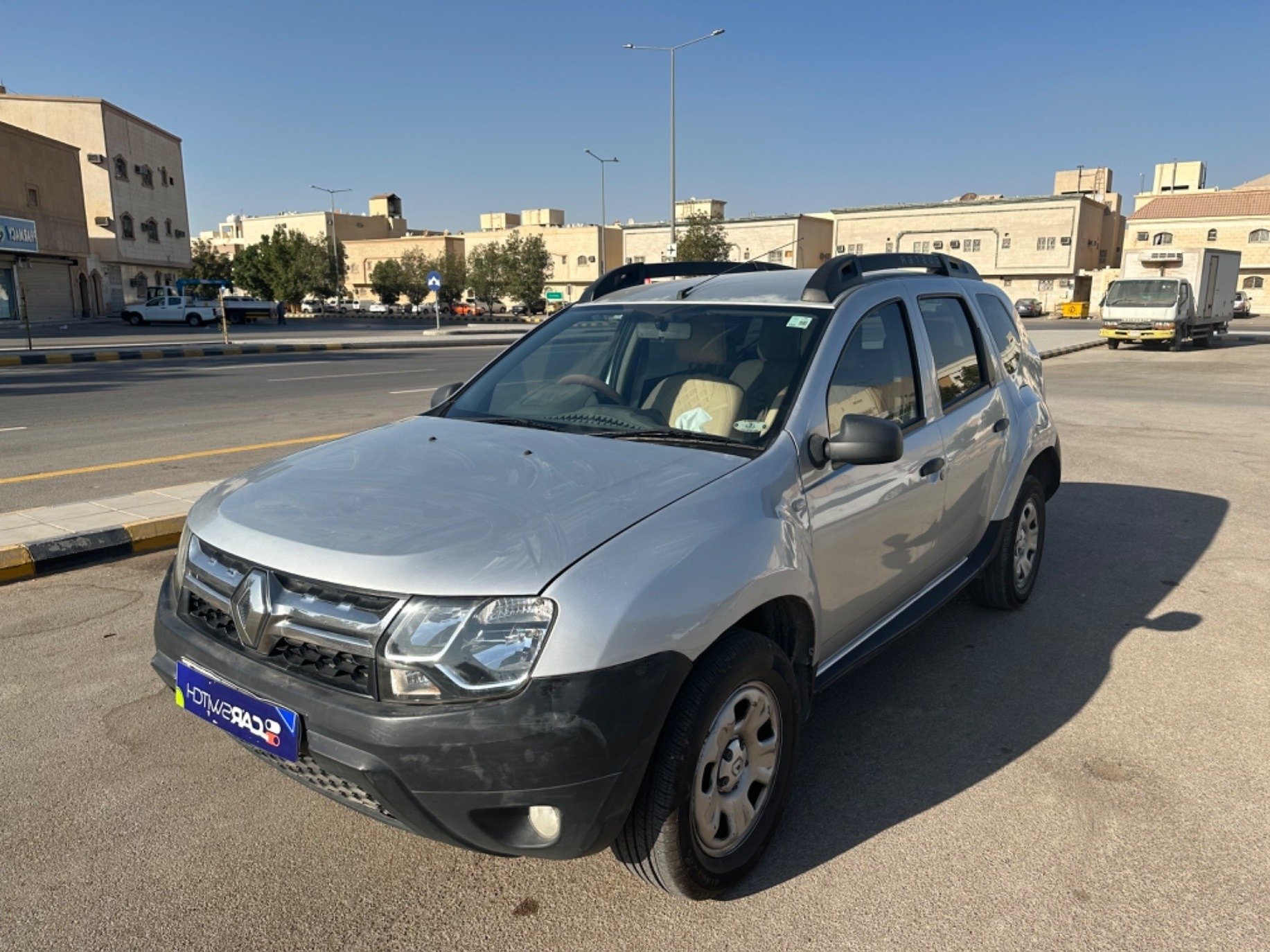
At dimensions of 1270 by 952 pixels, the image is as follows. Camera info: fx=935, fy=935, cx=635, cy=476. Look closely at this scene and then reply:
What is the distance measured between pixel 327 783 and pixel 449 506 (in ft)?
2.56

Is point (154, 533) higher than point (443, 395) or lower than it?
lower

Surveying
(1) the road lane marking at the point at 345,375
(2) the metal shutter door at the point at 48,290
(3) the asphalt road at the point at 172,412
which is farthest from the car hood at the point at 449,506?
(2) the metal shutter door at the point at 48,290

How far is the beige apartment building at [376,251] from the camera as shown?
4235 inches

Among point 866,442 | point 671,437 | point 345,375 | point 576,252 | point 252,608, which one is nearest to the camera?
point 252,608

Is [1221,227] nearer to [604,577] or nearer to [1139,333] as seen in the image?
[1139,333]

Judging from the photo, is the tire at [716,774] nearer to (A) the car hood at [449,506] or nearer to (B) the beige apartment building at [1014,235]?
(A) the car hood at [449,506]

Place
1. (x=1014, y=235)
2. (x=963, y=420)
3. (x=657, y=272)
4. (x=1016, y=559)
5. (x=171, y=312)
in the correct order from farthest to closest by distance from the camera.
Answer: (x=1014, y=235) → (x=171, y=312) → (x=1016, y=559) → (x=657, y=272) → (x=963, y=420)

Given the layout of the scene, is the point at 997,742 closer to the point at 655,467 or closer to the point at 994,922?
the point at 994,922

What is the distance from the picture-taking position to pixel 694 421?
3.28 metres

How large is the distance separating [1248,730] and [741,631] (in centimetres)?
250

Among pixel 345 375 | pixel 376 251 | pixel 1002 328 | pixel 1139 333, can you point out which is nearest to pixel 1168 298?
pixel 1139 333

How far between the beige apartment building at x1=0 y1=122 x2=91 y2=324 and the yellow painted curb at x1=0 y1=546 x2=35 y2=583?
41.2m

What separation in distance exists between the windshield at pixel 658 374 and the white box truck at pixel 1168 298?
1111 inches

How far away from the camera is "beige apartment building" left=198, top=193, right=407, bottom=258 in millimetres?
120812
